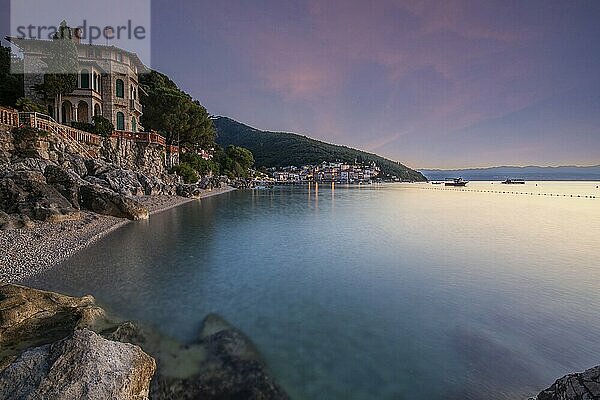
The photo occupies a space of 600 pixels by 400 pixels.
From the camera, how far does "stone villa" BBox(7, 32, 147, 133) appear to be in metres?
34.7

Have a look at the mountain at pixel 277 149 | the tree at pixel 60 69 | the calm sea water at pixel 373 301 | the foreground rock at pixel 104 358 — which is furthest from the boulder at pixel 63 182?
the mountain at pixel 277 149

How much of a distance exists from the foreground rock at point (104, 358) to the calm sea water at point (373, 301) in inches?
22.5

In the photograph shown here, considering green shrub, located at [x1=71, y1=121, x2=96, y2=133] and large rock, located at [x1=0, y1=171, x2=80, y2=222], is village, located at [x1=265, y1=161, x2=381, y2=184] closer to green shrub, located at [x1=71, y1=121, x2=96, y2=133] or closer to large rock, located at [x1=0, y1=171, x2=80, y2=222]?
green shrub, located at [x1=71, y1=121, x2=96, y2=133]

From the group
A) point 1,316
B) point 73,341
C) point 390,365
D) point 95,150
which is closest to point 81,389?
point 73,341

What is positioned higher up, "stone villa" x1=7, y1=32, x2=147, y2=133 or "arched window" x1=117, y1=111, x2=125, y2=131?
"stone villa" x1=7, y1=32, x2=147, y2=133

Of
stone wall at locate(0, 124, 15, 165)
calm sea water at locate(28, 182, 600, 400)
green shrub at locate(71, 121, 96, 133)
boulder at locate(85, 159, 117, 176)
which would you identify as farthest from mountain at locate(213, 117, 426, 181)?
calm sea water at locate(28, 182, 600, 400)

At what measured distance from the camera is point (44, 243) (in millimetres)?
12789

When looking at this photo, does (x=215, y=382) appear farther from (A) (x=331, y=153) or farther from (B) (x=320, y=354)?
(A) (x=331, y=153)

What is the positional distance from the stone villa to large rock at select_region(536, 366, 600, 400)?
136 feet

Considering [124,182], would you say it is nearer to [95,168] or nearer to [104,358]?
[95,168]

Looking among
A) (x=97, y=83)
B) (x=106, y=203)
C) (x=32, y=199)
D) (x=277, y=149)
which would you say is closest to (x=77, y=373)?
(x=32, y=199)

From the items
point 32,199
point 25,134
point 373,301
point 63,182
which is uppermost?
point 25,134

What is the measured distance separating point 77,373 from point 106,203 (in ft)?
60.5

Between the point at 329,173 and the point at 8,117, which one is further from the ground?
the point at 329,173
